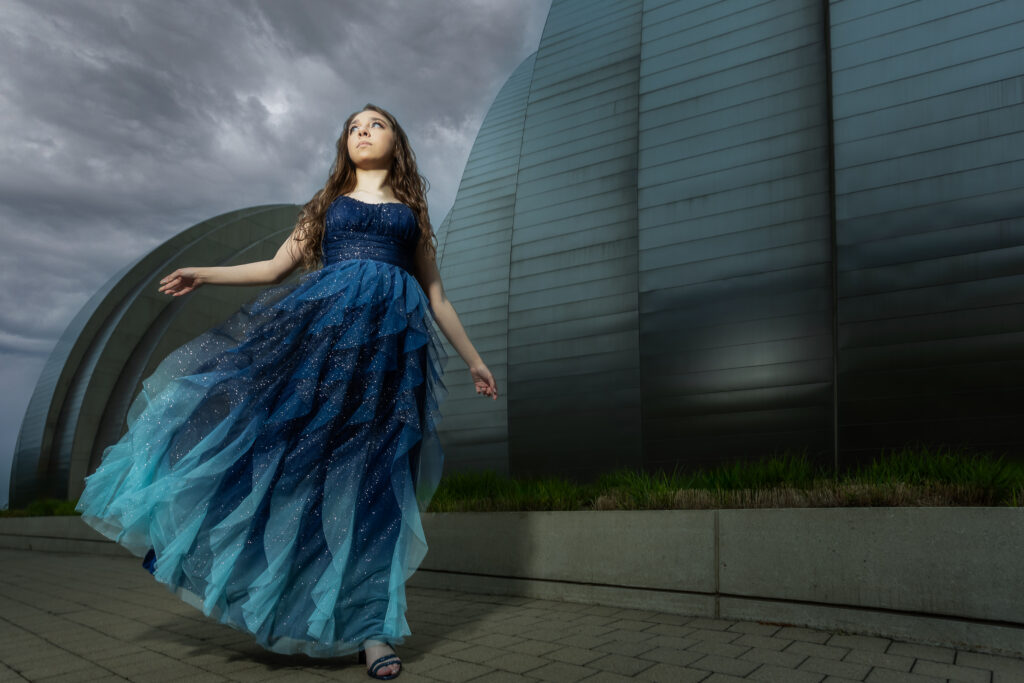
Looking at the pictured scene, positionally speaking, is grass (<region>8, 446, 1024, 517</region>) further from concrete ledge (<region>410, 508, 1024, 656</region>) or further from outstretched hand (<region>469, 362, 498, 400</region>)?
outstretched hand (<region>469, 362, 498, 400</region>)

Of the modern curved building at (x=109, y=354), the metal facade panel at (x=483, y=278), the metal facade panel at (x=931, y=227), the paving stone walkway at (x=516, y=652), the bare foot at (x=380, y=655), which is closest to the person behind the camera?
the bare foot at (x=380, y=655)

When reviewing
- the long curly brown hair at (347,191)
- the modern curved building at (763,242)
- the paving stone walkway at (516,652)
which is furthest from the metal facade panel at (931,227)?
the long curly brown hair at (347,191)

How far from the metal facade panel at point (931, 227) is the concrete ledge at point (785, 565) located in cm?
434

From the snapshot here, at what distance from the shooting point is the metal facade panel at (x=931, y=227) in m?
7.11

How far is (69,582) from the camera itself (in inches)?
289

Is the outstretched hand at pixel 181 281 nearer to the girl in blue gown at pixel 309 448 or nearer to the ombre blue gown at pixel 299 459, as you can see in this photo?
the girl in blue gown at pixel 309 448

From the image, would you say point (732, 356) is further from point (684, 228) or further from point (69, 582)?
point (69, 582)

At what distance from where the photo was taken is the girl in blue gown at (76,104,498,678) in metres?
2.96

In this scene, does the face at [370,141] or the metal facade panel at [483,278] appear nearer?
the face at [370,141]

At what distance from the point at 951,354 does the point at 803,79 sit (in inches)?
159

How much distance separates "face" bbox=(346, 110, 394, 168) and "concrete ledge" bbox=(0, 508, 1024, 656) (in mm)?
2776

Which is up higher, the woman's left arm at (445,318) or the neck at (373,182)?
the neck at (373,182)

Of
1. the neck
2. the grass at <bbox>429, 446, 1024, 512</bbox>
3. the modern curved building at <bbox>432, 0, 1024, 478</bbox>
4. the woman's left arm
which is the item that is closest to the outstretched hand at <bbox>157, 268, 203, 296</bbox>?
the neck

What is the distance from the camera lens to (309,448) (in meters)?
3.14
